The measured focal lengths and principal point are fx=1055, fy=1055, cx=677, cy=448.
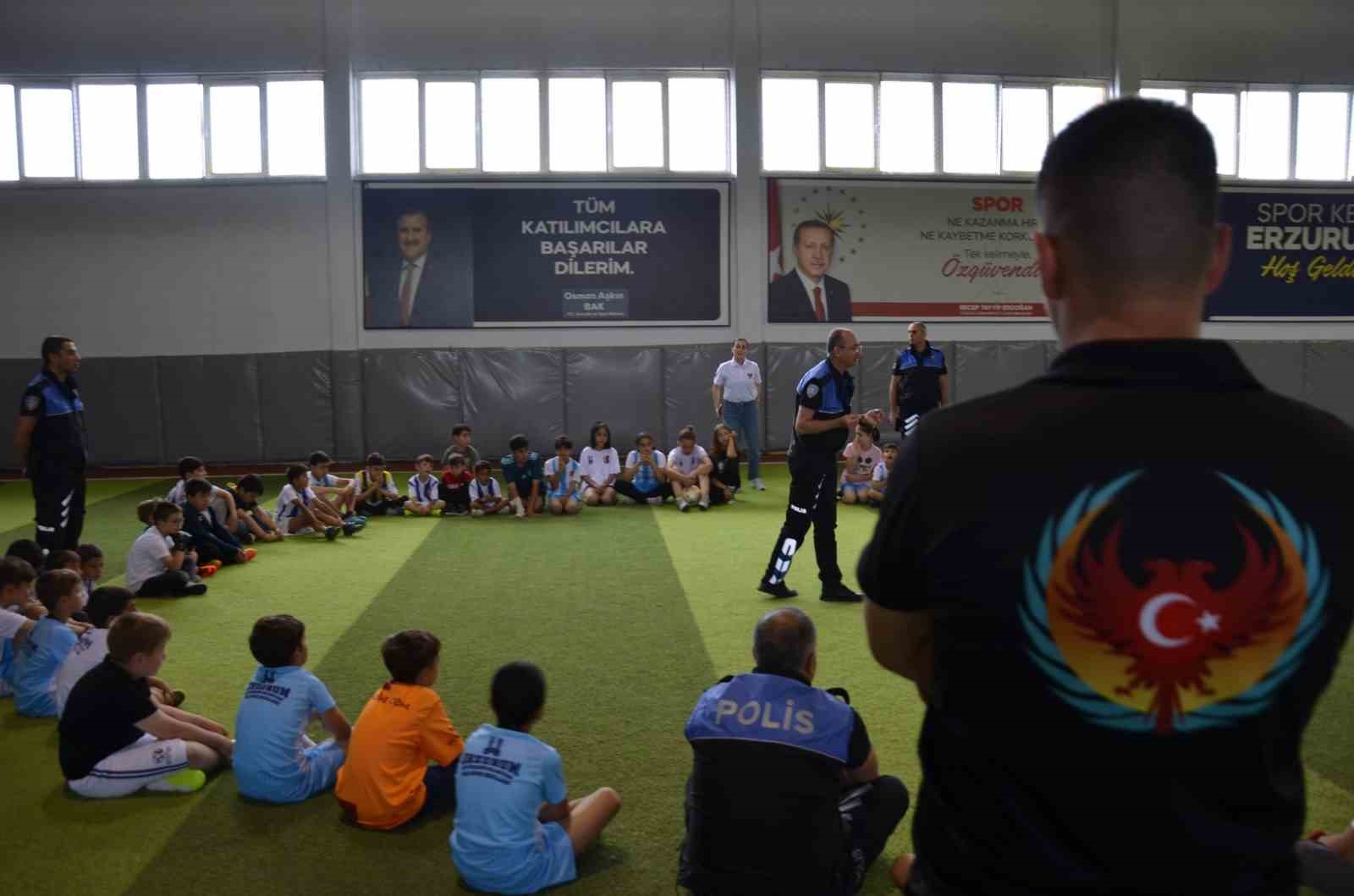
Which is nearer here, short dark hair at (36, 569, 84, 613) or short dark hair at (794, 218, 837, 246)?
short dark hair at (36, 569, 84, 613)

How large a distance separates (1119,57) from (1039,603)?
71.6 ft

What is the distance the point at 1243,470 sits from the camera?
127cm

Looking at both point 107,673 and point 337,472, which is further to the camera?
point 337,472

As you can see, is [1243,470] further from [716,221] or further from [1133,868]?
[716,221]

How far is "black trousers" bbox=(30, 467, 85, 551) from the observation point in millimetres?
9203

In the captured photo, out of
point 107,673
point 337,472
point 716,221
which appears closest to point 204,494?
point 107,673

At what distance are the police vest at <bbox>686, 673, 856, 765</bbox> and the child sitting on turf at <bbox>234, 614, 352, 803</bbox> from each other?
2.13 m

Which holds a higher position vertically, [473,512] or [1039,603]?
[1039,603]

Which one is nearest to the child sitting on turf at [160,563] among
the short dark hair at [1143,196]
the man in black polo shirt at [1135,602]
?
the man in black polo shirt at [1135,602]

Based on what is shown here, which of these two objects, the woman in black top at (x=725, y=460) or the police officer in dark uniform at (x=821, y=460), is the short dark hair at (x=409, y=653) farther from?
the woman in black top at (x=725, y=460)

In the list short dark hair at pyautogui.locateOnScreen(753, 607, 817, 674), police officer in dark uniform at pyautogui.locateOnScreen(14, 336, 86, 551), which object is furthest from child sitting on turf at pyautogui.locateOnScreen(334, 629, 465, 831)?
police officer in dark uniform at pyautogui.locateOnScreen(14, 336, 86, 551)

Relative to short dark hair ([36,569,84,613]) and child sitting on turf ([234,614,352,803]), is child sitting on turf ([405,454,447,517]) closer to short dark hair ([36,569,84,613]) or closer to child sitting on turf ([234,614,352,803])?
short dark hair ([36,569,84,613])

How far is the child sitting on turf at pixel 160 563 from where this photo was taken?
920 centimetres

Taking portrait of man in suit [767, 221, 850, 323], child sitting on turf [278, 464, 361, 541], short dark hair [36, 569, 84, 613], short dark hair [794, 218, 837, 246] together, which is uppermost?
short dark hair [794, 218, 837, 246]
